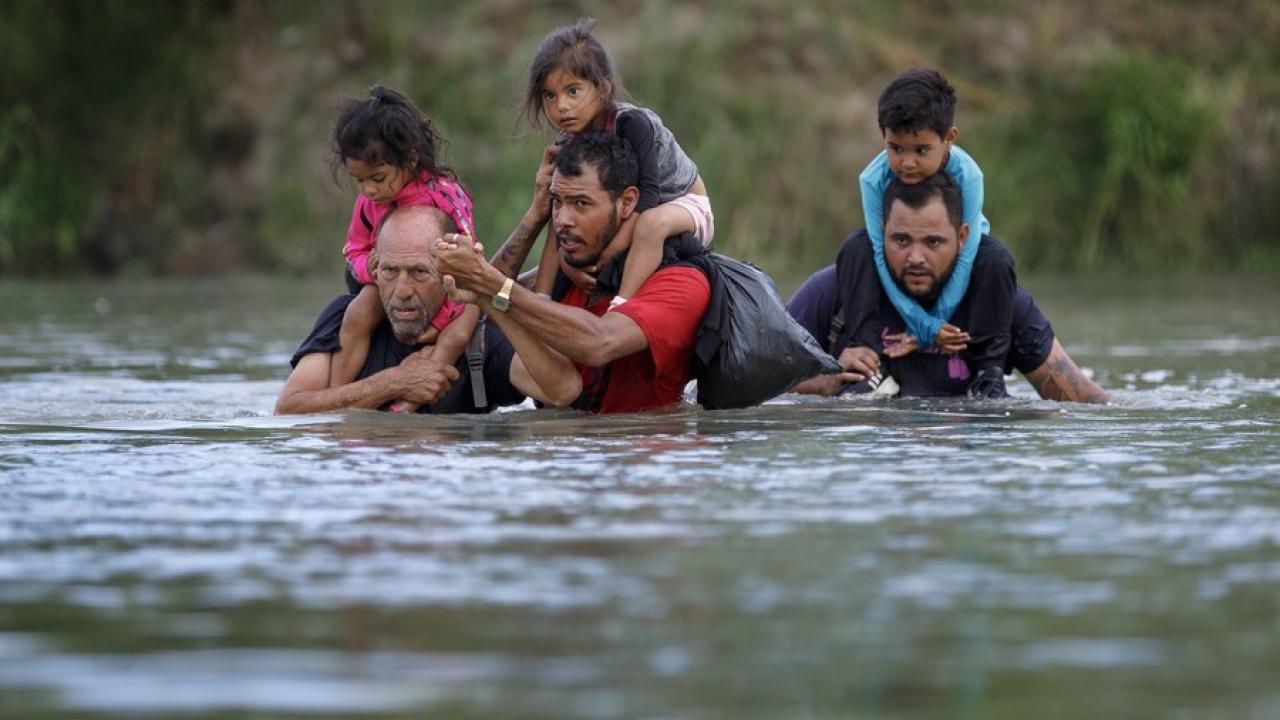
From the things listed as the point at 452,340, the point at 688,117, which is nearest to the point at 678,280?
the point at 452,340

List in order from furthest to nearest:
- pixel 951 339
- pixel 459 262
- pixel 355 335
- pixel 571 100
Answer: pixel 951 339 → pixel 355 335 → pixel 571 100 → pixel 459 262

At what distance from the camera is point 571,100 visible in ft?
26.3

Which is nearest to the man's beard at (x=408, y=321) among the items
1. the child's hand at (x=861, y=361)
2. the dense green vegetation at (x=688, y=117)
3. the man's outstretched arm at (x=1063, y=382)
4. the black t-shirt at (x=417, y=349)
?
the black t-shirt at (x=417, y=349)

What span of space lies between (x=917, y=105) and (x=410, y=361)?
2.27 meters

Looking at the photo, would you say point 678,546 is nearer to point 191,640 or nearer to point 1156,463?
point 191,640

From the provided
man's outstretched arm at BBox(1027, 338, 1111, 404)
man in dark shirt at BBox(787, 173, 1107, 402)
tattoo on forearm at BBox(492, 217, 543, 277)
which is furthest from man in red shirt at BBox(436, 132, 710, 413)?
man's outstretched arm at BBox(1027, 338, 1111, 404)

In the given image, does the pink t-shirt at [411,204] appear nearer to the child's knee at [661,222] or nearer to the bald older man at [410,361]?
the bald older man at [410,361]

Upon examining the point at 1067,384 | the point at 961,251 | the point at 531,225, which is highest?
the point at 531,225

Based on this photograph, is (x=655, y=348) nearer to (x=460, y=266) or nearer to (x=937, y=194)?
(x=460, y=266)

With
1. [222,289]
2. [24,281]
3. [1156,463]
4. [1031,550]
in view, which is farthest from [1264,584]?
[24,281]

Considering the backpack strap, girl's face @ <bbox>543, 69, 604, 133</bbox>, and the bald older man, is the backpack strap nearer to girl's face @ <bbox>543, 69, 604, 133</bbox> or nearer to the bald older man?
the bald older man

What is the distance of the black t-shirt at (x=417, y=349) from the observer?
8.34 meters

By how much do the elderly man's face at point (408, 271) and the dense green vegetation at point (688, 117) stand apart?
1327cm

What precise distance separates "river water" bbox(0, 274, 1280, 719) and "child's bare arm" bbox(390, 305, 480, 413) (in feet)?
0.70
